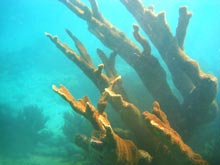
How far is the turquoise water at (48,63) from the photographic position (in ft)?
44.1

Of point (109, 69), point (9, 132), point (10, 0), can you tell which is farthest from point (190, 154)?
point (10, 0)

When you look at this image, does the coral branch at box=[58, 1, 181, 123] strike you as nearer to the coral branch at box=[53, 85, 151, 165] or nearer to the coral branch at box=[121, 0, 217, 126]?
the coral branch at box=[121, 0, 217, 126]

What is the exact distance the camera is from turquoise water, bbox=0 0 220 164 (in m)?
13.4

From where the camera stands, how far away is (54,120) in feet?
101

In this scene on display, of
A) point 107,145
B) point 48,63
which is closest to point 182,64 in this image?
point 107,145

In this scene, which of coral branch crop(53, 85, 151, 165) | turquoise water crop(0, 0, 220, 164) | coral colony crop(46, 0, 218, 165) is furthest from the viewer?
turquoise water crop(0, 0, 220, 164)

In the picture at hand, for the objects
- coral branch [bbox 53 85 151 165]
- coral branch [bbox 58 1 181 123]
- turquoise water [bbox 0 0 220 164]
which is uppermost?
turquoise water [bbox 0 0 220 164]

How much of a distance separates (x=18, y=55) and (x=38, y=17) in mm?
8936

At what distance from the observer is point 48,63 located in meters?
26.5

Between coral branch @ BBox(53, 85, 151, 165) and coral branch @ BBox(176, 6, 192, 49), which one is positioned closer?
coral branch @ BBox(53, 85, 151, 165)

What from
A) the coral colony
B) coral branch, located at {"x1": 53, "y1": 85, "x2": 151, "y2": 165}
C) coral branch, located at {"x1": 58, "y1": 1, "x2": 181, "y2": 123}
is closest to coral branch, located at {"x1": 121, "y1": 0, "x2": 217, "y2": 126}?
the coral colony

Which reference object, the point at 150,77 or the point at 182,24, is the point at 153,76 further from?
the point at 182,24

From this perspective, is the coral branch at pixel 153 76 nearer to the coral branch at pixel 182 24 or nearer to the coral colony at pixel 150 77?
the coral colony at pixel 150 77

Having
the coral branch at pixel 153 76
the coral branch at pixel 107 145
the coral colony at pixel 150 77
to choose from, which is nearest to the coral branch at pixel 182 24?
the coral colony at pixel 150 77
